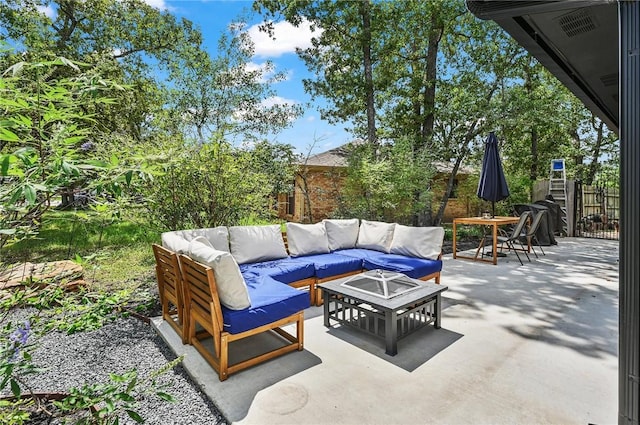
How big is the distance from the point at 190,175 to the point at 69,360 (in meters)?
2.80

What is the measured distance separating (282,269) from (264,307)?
1288 millimetres

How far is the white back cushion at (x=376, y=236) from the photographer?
221 inches

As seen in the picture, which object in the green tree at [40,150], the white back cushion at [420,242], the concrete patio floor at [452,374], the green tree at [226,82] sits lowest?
the concrete patio floor at [452,374]

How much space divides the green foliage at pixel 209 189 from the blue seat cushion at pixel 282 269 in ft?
4.33

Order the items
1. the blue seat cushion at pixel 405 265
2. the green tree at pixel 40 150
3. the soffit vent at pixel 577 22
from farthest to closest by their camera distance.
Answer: the blue seat cushion at pixel 405 265 → the soffit vent at pixel 577 22 → the green tree at pixel 40 150

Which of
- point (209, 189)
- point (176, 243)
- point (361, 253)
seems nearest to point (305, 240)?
point (361, 253)

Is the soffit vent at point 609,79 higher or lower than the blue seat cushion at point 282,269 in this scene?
higher

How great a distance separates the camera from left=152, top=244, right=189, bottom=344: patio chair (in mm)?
3490

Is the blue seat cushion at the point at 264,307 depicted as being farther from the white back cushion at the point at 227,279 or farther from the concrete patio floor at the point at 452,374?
the concrete patio floor at the point at 452,374

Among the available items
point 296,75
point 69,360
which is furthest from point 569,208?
point 69,360

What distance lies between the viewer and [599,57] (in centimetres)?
290

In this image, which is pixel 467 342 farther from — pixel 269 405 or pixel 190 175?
pixel 190 175

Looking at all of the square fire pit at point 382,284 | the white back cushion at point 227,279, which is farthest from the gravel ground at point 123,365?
the square fire pit at point 382,284

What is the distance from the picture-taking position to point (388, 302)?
333 cm
